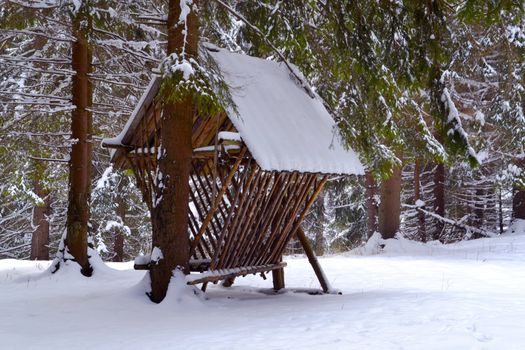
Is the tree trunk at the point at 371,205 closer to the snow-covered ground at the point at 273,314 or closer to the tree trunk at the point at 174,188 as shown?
the snow-covered ground at the point at 273,314

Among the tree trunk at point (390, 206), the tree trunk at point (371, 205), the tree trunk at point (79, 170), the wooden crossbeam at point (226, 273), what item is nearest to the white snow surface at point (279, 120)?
the wooden crossbeam at point (226, 273)

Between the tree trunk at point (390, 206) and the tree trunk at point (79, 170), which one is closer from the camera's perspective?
the tree trunk at point (79, 170)

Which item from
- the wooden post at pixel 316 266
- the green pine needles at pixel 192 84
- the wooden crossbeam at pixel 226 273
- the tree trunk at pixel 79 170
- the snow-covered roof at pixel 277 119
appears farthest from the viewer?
the tree trunk at pixel 79 170

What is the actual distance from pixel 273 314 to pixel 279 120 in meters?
2.79

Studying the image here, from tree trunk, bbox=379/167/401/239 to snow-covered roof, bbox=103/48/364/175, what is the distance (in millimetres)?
5340

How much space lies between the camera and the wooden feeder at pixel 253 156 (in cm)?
676

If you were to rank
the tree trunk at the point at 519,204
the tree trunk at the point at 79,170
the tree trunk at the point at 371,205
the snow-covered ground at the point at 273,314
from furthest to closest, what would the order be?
the tree trunk at the point at 371,205
the tree trunk at the point at 519,204
the tree trunk at the point at 79,170
the snow-covered ground at the point at 273,314

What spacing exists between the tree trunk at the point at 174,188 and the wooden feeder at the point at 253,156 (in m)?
0.25

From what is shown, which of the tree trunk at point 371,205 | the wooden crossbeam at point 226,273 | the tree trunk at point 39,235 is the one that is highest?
the tree trunk at point 371,205

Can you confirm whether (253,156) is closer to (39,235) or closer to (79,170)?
(79,170)

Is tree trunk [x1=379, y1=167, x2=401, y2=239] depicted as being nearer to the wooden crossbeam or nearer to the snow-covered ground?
the snow-covered ground

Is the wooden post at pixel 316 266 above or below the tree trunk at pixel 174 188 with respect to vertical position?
below

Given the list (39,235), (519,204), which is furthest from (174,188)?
(519,204)

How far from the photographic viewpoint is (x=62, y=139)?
1191cm
